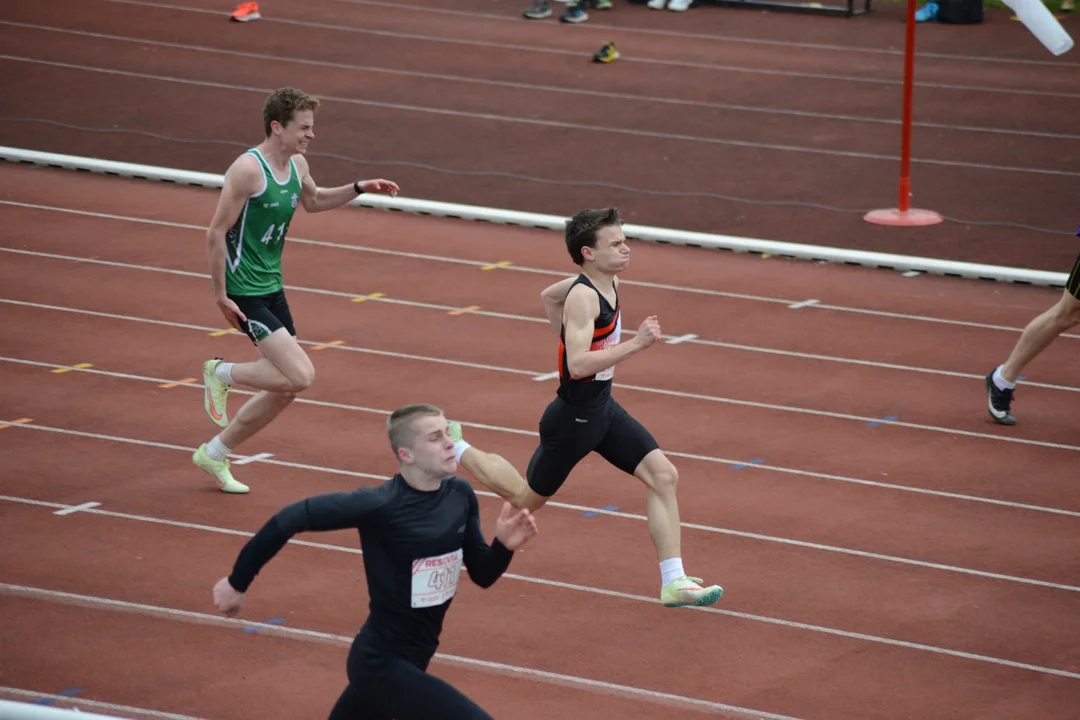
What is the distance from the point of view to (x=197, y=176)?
50.5ft

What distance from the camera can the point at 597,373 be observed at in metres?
6.93

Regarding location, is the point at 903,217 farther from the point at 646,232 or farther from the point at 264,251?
the point at 264,251

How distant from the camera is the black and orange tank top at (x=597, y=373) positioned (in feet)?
22.8

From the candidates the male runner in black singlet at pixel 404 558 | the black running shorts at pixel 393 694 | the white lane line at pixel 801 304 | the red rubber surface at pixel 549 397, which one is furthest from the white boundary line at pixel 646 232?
the black running shorts at pixel 393 694

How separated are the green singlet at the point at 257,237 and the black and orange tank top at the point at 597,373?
1.94 m

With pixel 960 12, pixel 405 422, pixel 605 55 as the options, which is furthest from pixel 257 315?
pixel 960 12

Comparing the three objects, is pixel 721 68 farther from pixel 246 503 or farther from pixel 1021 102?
pixel 246 503

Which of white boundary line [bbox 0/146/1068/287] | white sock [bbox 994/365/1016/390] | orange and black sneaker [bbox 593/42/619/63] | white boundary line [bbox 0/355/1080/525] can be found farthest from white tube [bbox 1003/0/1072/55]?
orange and black sneaker [bbox 593/42/619/63]

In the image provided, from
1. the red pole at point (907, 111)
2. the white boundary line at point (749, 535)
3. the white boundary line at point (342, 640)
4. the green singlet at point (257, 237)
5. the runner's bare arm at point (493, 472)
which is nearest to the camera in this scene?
the white boundary line at point (342, 640)

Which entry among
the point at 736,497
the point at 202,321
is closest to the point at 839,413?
the point at 736,497

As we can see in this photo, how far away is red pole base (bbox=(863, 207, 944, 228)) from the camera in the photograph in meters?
14.2

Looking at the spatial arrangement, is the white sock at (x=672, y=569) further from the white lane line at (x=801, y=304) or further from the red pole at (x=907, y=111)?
the red pole at (x=907, y=111)

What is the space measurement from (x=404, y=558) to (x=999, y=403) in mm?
5878

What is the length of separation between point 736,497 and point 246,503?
262 centimetres
